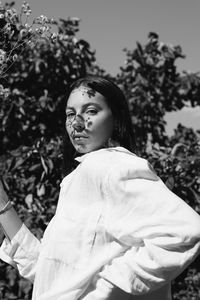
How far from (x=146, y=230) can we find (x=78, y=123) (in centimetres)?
40

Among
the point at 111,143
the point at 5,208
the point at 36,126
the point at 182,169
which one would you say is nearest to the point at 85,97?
the point at 111,143

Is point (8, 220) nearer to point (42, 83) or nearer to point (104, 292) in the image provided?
point (104, 292)

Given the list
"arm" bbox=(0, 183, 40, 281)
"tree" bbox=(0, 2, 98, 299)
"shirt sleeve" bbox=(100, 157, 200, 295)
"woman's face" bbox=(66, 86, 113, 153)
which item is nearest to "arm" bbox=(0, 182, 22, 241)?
"arm" bbox=(0, 183, 40, 281)

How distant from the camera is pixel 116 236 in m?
1.32


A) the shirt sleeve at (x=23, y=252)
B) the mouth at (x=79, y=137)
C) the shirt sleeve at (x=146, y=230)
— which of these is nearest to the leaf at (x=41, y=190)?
the shirt sleeve at (x=23, y=252)

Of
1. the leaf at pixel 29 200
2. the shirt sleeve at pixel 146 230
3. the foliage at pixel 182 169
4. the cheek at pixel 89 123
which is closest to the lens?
the shirt sleeve at pixel 146 230

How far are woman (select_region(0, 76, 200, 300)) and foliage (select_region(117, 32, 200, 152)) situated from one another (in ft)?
8.84

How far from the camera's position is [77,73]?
14.4 feet

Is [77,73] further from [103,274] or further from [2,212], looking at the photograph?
[103,274]

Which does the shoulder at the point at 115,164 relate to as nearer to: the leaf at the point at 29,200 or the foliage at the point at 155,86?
the leaf at the point at 29,200

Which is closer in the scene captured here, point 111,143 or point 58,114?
point 111,143

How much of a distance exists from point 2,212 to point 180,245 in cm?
57

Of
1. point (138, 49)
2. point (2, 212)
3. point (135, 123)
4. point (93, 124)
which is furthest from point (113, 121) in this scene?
point (138, 49)

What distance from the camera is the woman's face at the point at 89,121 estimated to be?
1546 millimetres
